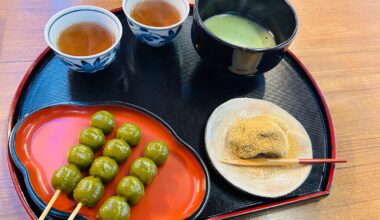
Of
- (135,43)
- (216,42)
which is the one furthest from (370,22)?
(135,43)

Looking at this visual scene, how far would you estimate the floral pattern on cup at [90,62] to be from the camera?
44.4 inches

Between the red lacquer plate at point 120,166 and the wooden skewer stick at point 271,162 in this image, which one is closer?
the red lacquer plate at point 120,166

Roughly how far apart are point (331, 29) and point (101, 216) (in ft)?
4.76

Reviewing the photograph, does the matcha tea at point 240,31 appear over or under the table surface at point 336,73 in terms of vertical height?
over

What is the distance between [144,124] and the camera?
1.18 m

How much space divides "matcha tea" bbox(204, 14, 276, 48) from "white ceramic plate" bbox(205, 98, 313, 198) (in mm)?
243

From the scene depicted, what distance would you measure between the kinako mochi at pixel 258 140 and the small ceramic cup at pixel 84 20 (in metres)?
0.51

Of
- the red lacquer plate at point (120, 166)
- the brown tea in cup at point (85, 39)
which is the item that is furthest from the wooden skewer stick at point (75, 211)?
the brown tea in cup at point (85, 39)

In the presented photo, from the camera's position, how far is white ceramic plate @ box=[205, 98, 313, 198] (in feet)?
3.55

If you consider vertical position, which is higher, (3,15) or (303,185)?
(3,15)

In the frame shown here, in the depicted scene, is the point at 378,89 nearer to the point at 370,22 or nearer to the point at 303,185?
the point at 370,22

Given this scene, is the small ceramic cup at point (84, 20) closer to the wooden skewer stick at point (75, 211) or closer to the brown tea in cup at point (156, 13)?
the brown tea in cup at point (156, 13)

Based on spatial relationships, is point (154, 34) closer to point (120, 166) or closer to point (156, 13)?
point (156, 13)

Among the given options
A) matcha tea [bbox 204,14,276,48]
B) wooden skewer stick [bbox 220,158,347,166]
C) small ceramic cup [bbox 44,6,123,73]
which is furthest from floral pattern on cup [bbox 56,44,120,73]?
wooden skewer stick [bbox 220,158,347,166]
